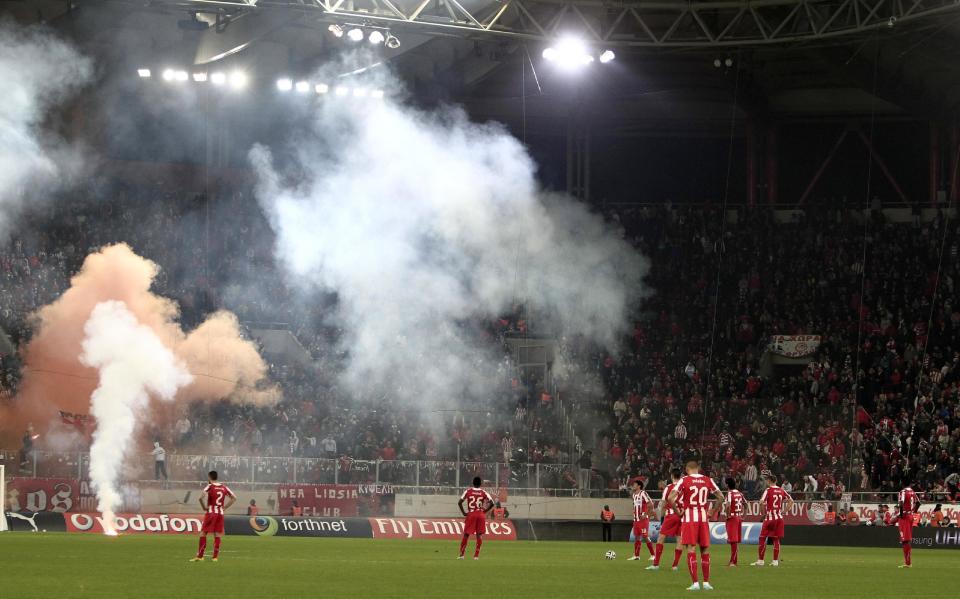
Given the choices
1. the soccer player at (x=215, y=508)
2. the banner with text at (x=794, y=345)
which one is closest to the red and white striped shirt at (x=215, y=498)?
the soccer player at (x=215, y=508)

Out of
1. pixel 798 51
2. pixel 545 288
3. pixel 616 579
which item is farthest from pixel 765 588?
pixel 798 51

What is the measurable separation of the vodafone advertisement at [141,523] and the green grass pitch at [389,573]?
2474 mm

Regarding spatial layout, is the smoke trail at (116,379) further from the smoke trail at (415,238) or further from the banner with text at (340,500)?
the smoke trail at (415,238)

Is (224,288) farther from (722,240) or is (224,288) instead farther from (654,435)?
(722,240)

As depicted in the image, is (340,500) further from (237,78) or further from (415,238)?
(237,78)

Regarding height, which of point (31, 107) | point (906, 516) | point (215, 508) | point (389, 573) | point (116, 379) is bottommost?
point (389, 573)

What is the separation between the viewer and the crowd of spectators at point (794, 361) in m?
40.3

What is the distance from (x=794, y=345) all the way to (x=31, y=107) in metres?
27.0

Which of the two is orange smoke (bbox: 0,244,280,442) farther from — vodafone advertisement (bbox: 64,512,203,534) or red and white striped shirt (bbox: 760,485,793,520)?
red and white striped shirt (bbox: 760,485,793,520)

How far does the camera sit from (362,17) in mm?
34375

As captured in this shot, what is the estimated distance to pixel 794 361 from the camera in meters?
46.7

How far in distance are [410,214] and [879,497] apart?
1693 centimetres

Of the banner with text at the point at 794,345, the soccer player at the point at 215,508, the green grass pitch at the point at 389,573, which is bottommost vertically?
the green grass pitch at the point at 389,573

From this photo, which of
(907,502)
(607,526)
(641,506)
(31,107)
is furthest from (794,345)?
(31,107)
